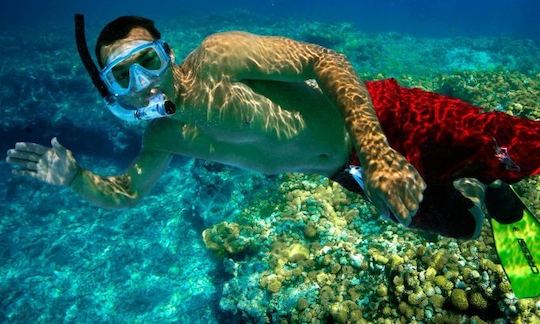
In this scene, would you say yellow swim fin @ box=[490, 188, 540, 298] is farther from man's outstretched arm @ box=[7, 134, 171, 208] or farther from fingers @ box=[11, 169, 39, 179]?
fingers @ box=[11, 169, 39, 179]

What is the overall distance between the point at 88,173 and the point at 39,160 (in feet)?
1.58

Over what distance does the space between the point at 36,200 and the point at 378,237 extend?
11284mm

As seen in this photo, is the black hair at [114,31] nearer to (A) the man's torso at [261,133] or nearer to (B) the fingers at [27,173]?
(A) the man's torso at [261,133]

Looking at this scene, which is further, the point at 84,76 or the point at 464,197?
the point at 84,76

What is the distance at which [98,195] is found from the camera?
10.7ft

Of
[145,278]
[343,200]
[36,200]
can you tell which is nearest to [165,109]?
[343,200]

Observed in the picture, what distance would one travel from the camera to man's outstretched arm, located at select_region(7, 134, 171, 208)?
282cm

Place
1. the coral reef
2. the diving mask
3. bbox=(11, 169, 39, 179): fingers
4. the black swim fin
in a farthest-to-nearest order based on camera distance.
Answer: the coral reef < the black swim fin < bbox=(11, 169, 39, 179): fingers < the diving mask

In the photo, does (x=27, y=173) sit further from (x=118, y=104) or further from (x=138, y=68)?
(x=138, y=68)

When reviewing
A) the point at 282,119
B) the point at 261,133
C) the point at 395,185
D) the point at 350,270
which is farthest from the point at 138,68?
the point at 350,270

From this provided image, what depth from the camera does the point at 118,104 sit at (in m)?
2.84

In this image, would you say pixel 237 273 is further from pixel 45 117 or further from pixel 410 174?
pixel 45 117

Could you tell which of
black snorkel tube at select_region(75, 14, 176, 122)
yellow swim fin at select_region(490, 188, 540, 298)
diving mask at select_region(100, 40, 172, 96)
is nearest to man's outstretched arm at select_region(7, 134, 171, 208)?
black snorkel tube at select_region(75, 14, 176, 122)

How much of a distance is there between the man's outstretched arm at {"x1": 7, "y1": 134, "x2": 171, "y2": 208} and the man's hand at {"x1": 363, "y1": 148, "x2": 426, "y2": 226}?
2.10 m
